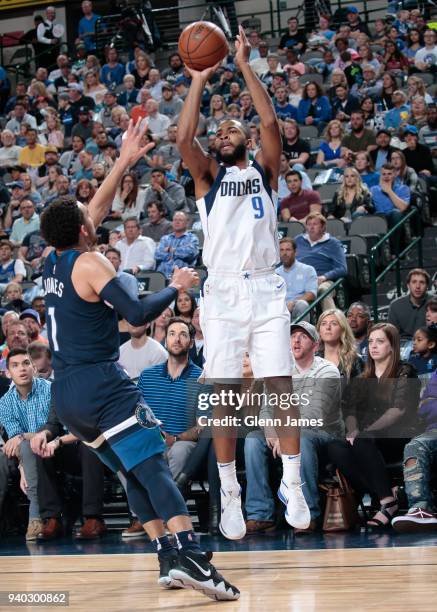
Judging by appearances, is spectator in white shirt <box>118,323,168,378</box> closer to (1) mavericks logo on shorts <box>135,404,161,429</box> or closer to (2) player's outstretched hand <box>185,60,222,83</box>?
(2) player's outstretched hand <box>185,60,222,83</box>

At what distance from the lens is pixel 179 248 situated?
11.6 metres

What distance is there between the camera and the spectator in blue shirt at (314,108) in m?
15.1

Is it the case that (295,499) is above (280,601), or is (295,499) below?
above

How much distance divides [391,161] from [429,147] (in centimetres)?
143

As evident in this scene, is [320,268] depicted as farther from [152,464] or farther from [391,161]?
[152,464]

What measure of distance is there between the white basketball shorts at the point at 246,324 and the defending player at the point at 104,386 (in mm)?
699

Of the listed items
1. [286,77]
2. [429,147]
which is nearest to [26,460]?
[429,147]

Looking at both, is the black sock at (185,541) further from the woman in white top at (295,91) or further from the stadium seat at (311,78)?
the stadium seat at (311,78)

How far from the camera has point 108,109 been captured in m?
18.0

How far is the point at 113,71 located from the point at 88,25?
128 inches

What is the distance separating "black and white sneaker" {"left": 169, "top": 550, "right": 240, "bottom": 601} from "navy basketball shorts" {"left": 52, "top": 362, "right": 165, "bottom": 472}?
538mm

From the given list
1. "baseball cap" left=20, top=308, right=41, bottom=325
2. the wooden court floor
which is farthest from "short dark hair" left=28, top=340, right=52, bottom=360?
the wooden court floor

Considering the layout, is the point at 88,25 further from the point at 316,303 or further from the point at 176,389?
the point at 176,389

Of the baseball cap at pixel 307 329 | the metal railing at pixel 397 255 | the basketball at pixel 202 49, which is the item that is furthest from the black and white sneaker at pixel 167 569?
the metal railing at pixel 397 255
